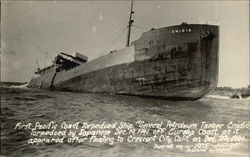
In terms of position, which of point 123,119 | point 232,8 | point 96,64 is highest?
point 232,8

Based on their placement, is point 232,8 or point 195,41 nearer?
point 232,8

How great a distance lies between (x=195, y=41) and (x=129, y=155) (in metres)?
7.39

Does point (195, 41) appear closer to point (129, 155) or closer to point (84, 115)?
point (84, 115)

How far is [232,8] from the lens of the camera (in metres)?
7.56

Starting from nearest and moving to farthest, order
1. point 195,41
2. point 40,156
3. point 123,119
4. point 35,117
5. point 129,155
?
point 40,156, point 129,155, point 35,117, point 123,119, point 195,41

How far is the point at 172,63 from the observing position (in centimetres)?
1041

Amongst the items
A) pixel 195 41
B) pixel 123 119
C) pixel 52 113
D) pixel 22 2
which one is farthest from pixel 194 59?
pixel 22 2

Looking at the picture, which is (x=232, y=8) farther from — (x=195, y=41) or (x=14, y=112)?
(x=14, y=112)

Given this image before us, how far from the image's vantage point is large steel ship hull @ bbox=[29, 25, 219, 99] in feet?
34.1

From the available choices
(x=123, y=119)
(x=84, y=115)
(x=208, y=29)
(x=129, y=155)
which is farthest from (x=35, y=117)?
(x=208, y=29)

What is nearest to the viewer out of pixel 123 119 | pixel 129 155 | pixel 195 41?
pixel 129 155

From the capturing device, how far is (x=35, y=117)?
18.6 ft

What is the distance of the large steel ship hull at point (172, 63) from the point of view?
10383 mm

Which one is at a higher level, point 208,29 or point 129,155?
point 208,29
